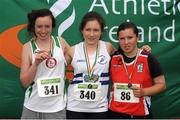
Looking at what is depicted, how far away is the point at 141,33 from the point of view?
193 inches

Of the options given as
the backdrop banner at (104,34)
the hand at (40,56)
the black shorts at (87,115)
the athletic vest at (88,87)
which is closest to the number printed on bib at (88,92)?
the athletic vest at (88,87)

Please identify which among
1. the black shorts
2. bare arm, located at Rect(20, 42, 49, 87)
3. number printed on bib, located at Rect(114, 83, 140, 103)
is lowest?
the black shorts

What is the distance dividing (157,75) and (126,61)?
0.32 m

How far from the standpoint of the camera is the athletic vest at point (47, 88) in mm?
3791

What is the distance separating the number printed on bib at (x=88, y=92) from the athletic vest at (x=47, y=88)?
0.19m

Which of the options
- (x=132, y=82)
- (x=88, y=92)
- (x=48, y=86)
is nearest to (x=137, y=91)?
(x=132, y=82)

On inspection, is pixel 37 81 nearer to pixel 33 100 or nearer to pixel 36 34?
pixel 33 100

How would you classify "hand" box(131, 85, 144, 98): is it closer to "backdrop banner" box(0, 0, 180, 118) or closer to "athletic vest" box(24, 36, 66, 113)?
"athletic vest" box(24, 36, 66, 113)

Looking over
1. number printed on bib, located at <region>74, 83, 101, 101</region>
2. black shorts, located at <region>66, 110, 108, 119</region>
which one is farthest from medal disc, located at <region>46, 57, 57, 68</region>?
black shorts, located at <region>66, 110, 108, 119</region>

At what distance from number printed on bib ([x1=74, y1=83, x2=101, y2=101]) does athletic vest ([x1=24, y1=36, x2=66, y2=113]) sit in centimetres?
19

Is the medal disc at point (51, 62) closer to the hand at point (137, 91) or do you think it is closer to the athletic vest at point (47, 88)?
the athletic vest at point (47, 88)

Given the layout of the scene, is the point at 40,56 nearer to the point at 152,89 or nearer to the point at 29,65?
the point at 29,65

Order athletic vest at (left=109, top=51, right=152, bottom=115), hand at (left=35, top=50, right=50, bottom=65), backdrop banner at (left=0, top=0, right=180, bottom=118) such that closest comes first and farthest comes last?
hand at (left=35, top=50, right=50, bottom=65)
athletic vest at (left=109, top=51, right=152, bottom=115)
backdrop banner at (left=0, top=0, right=180, bottom=118)

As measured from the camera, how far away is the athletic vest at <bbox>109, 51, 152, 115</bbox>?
376 cm
